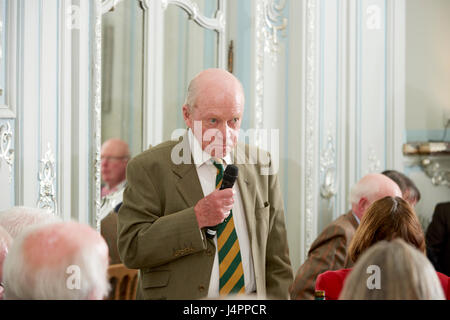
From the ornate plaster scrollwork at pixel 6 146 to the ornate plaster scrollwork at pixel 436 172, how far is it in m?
3.16

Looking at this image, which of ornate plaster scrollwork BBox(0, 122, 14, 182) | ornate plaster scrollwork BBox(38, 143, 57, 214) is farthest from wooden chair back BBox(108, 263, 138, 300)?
ornate plaster scrollwork BBox(0, 122, 14, 182)

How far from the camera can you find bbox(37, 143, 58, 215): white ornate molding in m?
2.78

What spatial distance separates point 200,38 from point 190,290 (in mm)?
2007

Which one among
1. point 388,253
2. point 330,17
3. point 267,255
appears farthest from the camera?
point 330,17

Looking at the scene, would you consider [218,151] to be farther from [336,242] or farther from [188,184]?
[336,242]

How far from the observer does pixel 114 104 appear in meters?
3.29

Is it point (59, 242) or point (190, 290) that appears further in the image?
point (190, 290)

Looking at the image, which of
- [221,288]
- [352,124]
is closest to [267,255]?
[221,288]

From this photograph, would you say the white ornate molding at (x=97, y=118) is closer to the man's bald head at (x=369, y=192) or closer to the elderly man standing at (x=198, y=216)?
the elderly man standing at (x=198, y=216)

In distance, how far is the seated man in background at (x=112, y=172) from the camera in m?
3.21

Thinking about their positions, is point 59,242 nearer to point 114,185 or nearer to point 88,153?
point 88,153

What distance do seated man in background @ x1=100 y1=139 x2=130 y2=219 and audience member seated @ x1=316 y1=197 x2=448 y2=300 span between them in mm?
1370

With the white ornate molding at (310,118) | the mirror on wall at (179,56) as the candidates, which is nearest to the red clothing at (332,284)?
the mirror on wall at (179,56)

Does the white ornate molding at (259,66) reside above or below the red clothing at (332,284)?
above
